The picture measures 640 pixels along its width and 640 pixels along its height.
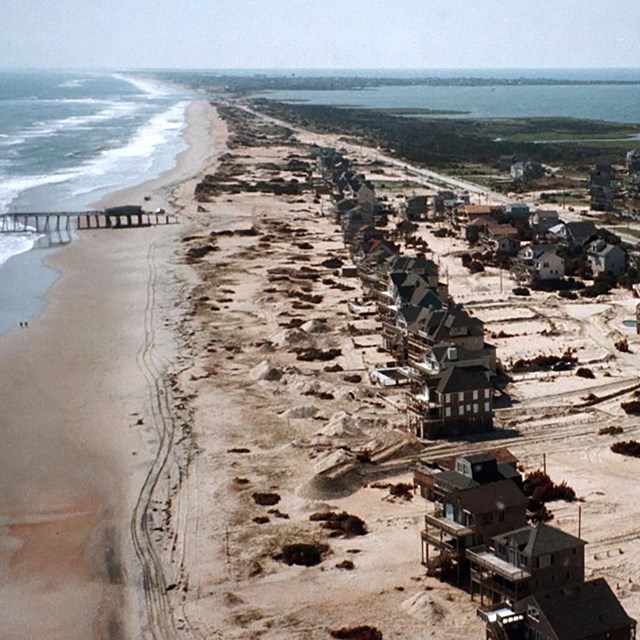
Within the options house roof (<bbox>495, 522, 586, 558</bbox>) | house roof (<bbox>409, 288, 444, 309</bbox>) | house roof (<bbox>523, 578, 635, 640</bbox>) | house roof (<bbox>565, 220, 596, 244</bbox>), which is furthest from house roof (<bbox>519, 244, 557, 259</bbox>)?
house roof (<bbox>523, 578, 635, 640</bbox>)

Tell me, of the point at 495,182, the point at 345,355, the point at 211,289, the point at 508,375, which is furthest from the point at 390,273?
the point at 495,182

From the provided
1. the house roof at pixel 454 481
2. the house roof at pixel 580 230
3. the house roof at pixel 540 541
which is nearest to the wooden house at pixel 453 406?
the house roof at pixel 454 481

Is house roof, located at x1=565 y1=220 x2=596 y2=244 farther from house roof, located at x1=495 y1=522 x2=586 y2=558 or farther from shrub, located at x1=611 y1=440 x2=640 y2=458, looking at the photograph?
house roof, located at x1=495 y1=522 x2=586 y2=558

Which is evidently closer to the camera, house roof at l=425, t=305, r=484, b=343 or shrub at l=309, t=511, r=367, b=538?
shrub at l=309, t=511, r=367, b=538

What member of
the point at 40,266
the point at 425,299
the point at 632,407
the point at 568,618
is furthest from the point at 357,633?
the point at 40,266

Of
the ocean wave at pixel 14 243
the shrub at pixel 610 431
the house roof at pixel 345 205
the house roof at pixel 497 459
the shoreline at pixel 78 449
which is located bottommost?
the ocean wave at pixel 14 243

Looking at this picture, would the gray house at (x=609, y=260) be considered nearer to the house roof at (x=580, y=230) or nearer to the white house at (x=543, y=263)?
the white house at (x=543, y=263)
